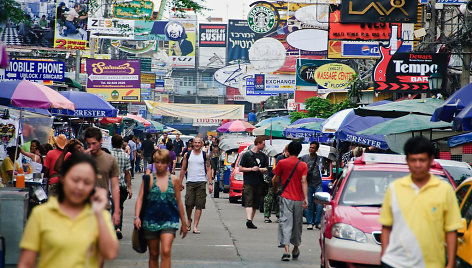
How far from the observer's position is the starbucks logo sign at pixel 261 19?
132 ft

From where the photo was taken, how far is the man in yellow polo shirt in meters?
5.72

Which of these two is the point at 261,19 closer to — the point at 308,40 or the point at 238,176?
the point at 308,40

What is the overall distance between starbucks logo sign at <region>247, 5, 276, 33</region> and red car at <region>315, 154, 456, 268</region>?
30.2 meters

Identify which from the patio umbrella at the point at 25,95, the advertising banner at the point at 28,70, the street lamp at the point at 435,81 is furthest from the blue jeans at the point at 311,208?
the advertising banner at the point at 28,70

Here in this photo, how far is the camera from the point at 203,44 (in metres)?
83.3

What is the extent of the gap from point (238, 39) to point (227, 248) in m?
61.5

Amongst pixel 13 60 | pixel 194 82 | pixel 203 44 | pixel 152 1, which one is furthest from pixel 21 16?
pixel 194 82

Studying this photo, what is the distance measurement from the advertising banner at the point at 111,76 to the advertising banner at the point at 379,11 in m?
13.8

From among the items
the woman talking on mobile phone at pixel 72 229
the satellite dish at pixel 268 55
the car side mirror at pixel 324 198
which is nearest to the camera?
the woman talking on mobile phone at pixel 72 229

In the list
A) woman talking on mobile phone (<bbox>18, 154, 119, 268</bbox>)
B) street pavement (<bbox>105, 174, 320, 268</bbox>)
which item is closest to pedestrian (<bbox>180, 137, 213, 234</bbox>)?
street pavement (<bbox>105, 174, 320, 268</bbox>)

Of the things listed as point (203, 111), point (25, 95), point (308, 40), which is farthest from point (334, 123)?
point (203, 111)

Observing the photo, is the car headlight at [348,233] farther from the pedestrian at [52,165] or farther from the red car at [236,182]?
the red car at [236,182]

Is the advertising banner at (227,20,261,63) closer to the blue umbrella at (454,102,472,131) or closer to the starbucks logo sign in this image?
the starbucks logo sign

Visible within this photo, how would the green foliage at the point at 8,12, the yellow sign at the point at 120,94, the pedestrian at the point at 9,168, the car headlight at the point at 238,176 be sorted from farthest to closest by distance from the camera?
the yellow sign at the point at 120,94 → the car headlight at the point at 238,176 → the pedestrian at the point at 9,168 → the green foliage at the point at 8,12
